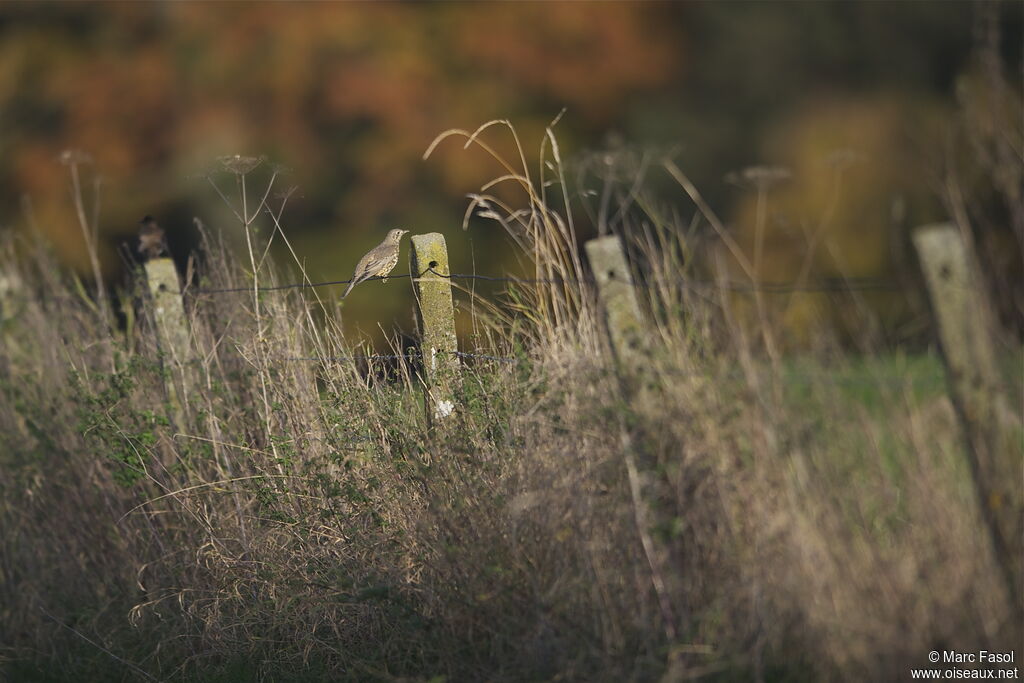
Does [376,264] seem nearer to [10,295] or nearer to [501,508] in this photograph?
[501,508]

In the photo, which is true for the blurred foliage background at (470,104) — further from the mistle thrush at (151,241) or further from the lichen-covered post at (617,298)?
the lichen-covered post at (617,298)

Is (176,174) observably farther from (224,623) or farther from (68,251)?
(224,623)

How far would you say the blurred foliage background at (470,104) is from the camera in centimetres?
1576

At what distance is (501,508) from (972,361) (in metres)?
1.73

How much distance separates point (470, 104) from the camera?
16250mm

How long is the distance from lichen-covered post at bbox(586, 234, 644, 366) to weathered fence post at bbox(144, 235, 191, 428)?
9.63 feet

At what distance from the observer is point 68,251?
18094mm

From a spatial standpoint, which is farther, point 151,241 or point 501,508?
point 151,241

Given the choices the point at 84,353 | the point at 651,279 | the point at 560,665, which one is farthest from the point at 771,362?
the point at 84,353

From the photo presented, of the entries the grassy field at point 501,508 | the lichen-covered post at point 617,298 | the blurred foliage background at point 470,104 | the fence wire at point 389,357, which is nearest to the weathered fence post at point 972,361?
the grassy field at point 501,508

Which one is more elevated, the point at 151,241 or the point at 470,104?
the point at 470,104

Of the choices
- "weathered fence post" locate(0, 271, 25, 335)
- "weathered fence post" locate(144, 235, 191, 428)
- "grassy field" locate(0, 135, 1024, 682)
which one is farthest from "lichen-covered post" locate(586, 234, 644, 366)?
"weathered fence post" locate(0, 271, 25, 335)

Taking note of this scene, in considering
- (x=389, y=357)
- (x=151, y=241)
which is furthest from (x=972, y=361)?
(x=151, y=241)

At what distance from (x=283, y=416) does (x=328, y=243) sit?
1021 cm
